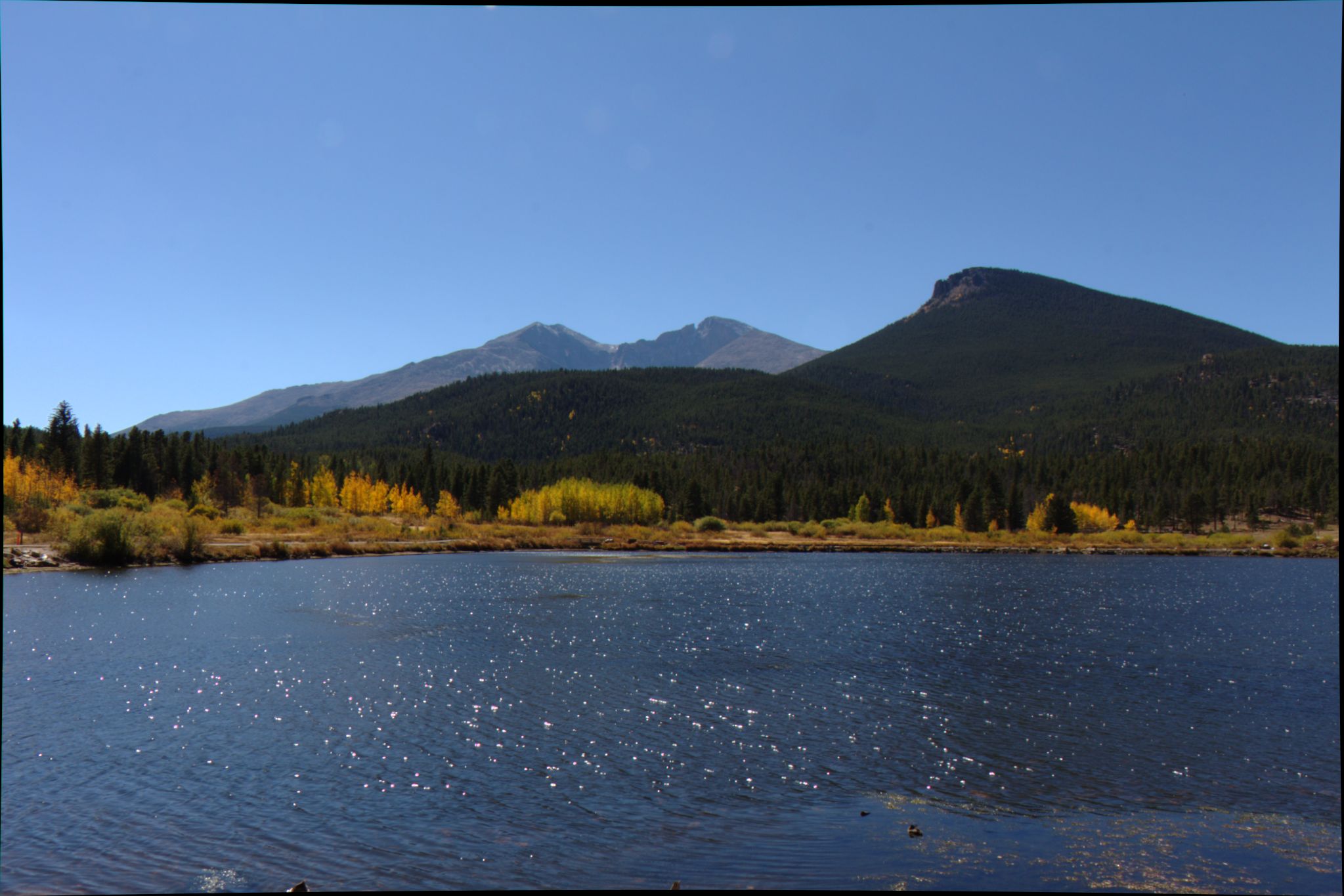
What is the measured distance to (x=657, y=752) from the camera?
69.3 ft

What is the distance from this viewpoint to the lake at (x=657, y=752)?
14.4 m

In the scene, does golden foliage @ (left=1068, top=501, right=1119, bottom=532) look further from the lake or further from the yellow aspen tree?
the lake

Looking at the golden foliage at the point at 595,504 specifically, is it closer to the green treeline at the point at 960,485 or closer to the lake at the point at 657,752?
the green treeline at the point at 960,485

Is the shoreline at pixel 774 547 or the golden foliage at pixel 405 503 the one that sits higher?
the golden foliage at pixel 405 503

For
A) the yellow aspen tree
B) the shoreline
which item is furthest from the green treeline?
the shoreline

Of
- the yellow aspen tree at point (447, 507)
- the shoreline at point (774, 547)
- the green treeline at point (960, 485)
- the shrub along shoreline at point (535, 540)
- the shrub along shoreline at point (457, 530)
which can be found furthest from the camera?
the yellow aspen tree at point (447, 507)

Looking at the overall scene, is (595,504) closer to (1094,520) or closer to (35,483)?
(35,483)

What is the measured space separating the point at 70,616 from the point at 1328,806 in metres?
50.0

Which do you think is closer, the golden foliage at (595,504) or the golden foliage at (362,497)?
the golden foliage at (595,504)

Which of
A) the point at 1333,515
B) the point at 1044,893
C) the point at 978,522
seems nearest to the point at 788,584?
the point at 1044,893

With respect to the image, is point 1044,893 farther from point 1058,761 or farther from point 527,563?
point 527,563

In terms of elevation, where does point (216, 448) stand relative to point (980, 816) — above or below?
above

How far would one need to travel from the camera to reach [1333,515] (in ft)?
529

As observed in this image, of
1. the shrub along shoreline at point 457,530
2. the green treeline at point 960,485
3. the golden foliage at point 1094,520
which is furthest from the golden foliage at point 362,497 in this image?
the golden foliage at point 1094,520
